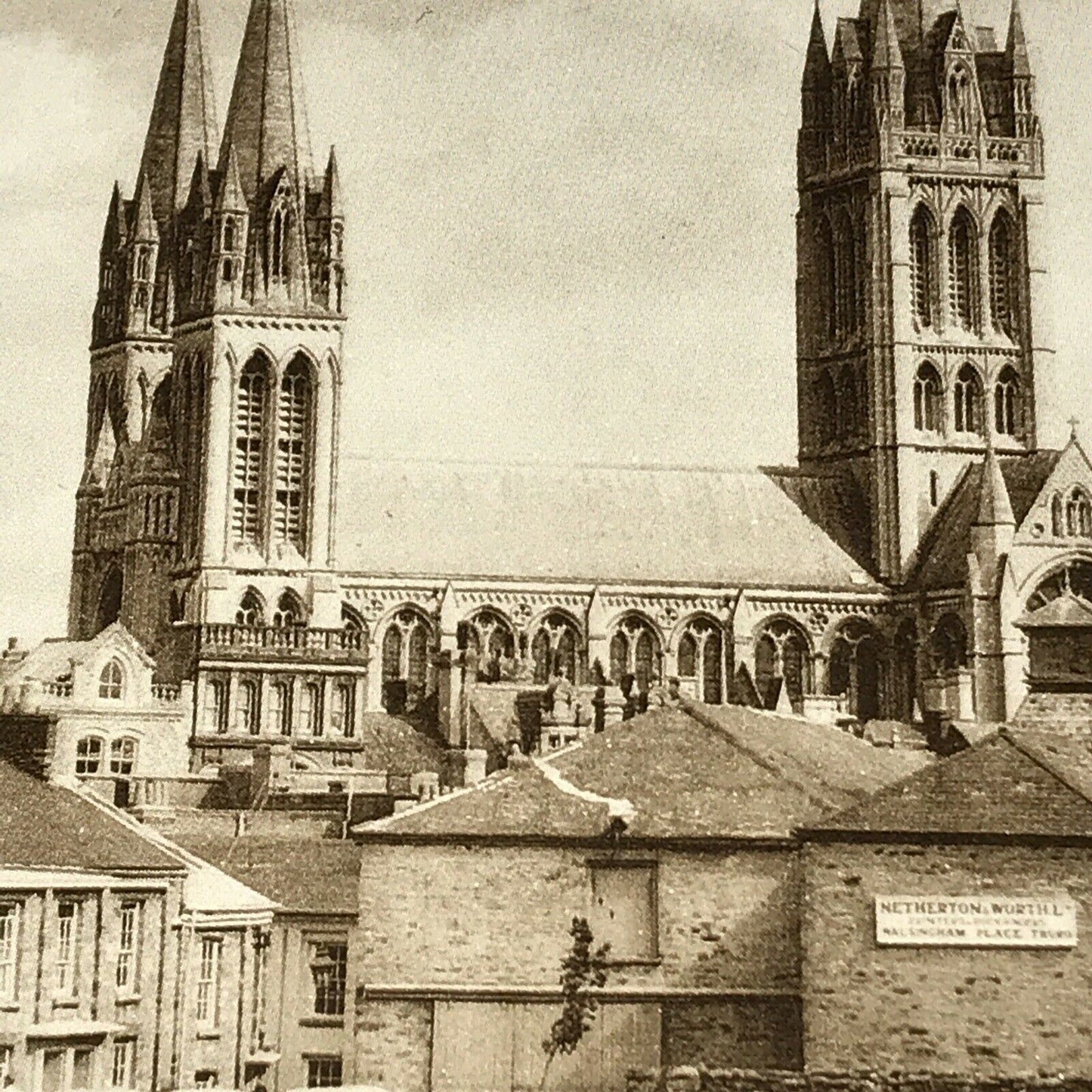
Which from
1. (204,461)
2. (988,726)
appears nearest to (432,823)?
(988,726)

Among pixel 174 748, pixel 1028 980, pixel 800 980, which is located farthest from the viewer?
pixel 174 748

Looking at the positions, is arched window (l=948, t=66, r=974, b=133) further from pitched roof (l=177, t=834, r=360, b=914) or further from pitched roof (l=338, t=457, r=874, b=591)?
pitched roof (l=177, t=834, r=360, b=914)

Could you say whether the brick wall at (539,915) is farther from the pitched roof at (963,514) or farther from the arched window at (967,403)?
the arched window at (967,403)

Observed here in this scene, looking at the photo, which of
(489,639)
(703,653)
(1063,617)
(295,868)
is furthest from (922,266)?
(1063,617)

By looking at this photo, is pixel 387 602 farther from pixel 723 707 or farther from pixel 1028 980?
pixel 1028 980

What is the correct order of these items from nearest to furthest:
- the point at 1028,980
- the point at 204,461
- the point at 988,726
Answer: the point at 1028,980 < the point at 988,726 < the point at 204,461

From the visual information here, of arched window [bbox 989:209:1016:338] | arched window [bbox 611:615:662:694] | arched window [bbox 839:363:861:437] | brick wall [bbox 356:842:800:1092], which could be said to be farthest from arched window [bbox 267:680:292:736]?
brick wall [bbox 356:842:800:1092]

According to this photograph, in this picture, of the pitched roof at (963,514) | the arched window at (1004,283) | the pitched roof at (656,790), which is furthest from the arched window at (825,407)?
the pitched roof at (656,790)
